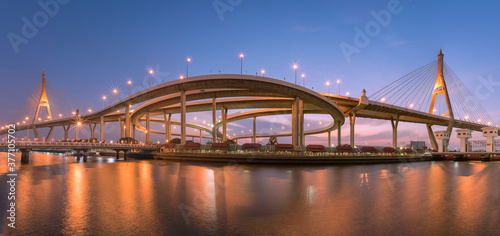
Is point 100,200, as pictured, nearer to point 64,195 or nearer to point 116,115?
point 64,195

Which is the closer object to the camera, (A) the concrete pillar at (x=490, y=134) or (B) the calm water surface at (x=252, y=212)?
(B) the calm water surface at (x=252, y=212)

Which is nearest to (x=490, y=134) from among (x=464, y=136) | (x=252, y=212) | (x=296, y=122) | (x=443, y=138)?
(x=464, y=136)

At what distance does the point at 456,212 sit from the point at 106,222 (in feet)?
28.3

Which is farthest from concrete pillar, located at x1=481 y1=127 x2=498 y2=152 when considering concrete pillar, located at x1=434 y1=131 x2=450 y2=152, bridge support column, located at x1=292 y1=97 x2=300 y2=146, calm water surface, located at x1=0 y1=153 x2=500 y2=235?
calm water surface, located at x1=0 y1=153 x2=500 y2=235

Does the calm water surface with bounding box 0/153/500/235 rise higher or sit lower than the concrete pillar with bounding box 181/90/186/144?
lower

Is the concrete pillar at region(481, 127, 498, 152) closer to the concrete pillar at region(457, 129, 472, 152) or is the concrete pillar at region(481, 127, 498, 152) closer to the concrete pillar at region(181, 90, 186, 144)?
the concrete pillar at region(457, 129, 472, 152)

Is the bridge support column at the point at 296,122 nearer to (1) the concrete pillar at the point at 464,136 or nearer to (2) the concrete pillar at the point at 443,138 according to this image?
(2) the concrete pillar at the point at 443,138

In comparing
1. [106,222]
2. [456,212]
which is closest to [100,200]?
[106,222]

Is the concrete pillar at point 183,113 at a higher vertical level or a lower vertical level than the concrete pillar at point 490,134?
higher

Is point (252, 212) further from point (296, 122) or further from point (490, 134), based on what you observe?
point (490, 134)

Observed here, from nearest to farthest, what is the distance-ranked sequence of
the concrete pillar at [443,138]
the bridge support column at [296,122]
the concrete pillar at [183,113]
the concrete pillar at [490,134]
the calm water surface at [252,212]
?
the calm water surface at [252,212] → the concrete pillar at [183,113] → the bridge support column at [296,122] → the concrete pillar at [490,134] → the concrete pillar at [443,138]

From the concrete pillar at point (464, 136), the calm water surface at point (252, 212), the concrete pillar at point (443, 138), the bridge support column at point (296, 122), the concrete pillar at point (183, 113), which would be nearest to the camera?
the calm water surface at point (252, 212)

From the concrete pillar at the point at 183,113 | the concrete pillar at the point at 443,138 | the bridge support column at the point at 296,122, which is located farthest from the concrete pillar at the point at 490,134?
the concrete pillar at the point at 183,113

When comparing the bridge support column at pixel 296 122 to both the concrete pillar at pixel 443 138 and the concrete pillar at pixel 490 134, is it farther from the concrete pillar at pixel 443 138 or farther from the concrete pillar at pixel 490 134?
the concrete pillar at pixel 490 134
